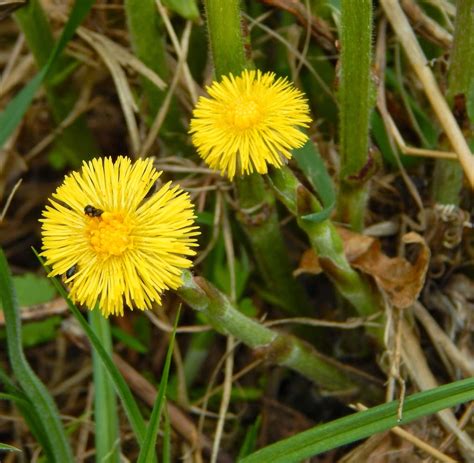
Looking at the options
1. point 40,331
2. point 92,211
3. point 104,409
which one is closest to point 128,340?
point 40,331

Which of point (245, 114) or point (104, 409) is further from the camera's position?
point (104, 409)

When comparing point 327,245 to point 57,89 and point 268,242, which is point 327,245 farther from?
point 57,89

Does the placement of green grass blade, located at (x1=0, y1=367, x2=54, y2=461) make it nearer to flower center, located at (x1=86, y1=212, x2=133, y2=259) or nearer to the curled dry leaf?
flower center, located at (x1=86, y1=212, x2=133, y2=259)

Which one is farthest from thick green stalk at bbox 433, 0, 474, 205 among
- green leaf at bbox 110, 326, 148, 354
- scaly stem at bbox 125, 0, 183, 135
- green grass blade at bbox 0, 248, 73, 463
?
green grass blade at bbox 0, 248, 73, 463

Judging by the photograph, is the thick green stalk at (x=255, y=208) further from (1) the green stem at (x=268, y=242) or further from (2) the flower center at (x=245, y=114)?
(2) the flower center at (x=245, y=114)

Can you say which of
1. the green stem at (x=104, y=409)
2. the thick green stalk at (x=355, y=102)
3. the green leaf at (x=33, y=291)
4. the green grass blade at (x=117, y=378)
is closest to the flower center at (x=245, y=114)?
the thick green stalk at (x=355, y=102)

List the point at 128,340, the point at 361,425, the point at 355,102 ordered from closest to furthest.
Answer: the point at 361,425
the point at 355,102
the point at 128,340

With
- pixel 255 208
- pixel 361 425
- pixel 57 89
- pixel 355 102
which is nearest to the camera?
pixel 361 425

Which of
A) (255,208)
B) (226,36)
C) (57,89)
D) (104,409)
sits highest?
(57,89)

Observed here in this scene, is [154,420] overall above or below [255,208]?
below
